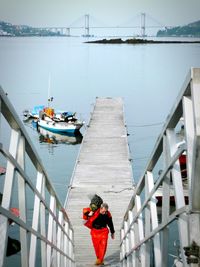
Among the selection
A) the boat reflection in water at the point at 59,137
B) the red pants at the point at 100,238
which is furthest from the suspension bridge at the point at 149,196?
the boat reflection in water at the point at 59,137

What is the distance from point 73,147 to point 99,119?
3.74 m

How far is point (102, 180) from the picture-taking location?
58.7ft

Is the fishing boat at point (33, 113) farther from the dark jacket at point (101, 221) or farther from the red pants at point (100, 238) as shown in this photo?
the dark jacket at point (101, 221)

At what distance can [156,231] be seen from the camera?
3234 millimetres

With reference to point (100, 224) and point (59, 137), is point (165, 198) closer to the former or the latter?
point (100, 224)

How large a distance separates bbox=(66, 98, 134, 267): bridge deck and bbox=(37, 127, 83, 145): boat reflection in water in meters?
5.91

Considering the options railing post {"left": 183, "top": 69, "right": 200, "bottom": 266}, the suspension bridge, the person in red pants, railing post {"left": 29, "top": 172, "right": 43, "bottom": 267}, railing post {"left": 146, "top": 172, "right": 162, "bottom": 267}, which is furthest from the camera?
the person in red pants

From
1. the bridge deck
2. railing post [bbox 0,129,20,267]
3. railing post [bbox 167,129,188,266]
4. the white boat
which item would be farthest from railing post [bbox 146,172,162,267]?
the white boat

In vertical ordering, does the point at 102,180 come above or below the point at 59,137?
below

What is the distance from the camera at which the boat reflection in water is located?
3728 centimetres

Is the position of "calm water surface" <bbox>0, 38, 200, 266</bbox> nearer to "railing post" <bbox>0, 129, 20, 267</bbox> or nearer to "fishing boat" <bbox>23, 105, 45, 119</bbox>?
"fishing boat" <bbox>23, 105, 45, 119</bbox>

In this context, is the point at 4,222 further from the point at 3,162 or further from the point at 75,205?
the point at 3,162

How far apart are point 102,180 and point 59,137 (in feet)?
68.8

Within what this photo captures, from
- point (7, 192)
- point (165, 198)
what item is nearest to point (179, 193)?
point (165, 198)
